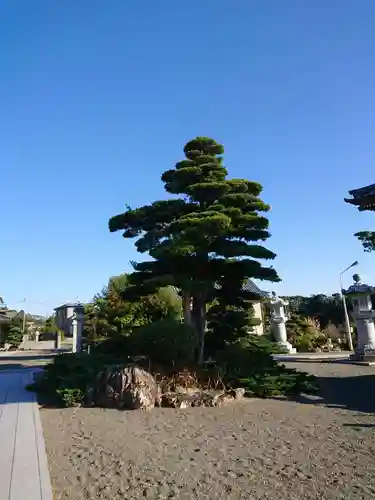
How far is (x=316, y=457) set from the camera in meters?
4.16

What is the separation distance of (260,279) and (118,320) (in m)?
7.23

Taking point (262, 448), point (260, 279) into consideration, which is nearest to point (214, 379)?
point (260, 279)

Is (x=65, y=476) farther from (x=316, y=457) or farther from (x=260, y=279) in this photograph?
(x=260, y=279)

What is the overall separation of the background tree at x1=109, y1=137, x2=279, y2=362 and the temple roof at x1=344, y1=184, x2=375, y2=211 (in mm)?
2372

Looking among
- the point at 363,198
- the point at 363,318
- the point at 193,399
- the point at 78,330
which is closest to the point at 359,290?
the point at 363,318

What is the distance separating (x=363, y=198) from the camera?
24.9ft

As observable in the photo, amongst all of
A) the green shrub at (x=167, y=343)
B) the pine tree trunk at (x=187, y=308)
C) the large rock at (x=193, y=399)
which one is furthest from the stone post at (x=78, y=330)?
the large rock at (x=193, y=399)

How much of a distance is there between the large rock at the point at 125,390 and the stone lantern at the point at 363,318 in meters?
9.19

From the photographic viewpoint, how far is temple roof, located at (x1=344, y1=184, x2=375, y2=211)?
24.6ft

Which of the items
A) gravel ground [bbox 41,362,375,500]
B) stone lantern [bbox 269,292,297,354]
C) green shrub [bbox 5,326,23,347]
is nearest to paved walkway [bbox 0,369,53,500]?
gravel ground [bbox 41,362,375,500]

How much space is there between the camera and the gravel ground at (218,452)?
341 cm

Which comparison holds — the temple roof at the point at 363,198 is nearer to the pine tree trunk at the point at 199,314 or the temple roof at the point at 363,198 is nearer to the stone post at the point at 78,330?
the pine tree trunk at the point at 199,314

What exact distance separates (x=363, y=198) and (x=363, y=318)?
7.75m

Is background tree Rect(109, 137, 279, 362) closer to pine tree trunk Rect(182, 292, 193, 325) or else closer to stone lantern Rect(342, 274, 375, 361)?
pine tree trunk Rect(182, 292, 193, 325)
